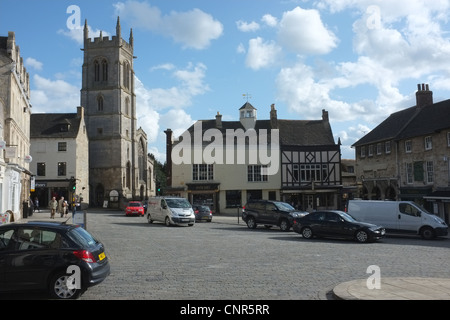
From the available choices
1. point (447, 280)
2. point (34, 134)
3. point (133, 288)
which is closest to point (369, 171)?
point (447, 280)

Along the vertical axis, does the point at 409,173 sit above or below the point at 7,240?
above

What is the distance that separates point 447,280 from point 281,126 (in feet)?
124

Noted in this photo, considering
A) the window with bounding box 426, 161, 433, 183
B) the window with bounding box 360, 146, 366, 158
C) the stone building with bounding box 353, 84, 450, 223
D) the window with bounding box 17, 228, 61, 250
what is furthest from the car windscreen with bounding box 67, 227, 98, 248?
the window with bounding box 360, 146, 366, 158

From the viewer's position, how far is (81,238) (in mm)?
8367

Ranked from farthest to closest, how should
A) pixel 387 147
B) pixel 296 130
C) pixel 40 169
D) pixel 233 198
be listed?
pixel 40 169 < pixel 296 130 < pixel 233 198 < pixel 387 147

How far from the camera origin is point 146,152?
78.6m

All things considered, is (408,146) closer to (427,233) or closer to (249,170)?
(427,233)

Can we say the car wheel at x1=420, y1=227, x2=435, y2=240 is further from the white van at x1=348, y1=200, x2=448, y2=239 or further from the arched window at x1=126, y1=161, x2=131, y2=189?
the arched window at x1=126, y1=161, x2=131, y2=189

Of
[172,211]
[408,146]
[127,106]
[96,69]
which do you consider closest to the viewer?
[172,211]

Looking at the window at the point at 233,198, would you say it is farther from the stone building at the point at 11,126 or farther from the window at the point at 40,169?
the window at the point at 40,169

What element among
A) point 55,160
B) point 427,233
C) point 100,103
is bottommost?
point 427,233

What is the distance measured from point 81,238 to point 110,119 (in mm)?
58987

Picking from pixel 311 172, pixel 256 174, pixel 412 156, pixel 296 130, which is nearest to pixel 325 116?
pixel 296 130
